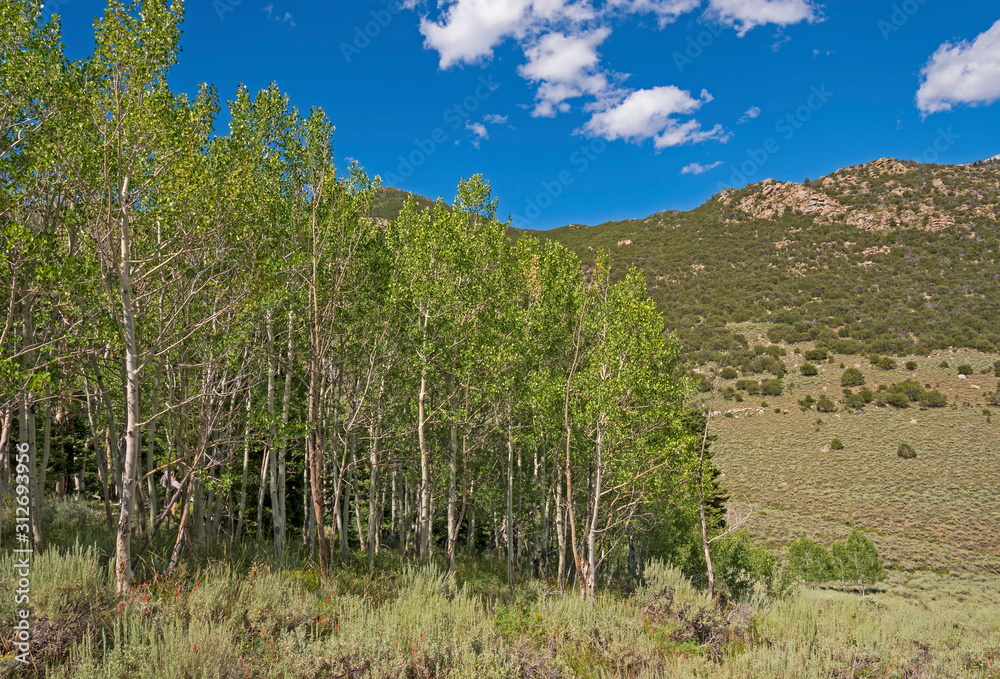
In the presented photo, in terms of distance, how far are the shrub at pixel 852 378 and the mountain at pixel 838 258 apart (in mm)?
6792

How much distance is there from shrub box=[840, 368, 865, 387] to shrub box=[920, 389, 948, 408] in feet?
19.5

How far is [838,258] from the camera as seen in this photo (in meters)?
80.7

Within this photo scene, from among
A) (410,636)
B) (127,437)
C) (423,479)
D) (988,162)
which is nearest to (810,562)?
(423,479)

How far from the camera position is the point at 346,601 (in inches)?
324

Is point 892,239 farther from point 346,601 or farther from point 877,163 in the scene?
point 346,601

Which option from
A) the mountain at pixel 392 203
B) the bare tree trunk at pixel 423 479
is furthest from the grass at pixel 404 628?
the mountain at pixel 392 203

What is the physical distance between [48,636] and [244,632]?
6.70ft

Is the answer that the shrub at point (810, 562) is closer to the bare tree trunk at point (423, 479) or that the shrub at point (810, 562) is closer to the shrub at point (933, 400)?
the bare tree trunk at point (423, 479)

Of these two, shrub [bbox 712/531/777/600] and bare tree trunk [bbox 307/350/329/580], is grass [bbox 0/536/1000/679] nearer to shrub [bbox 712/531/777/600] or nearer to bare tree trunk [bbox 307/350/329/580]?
bare tree trunk [bbox 307/350/329/580]

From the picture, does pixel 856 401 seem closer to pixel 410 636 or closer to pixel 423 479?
pixel 423 479

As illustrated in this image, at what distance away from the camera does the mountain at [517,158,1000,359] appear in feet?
210

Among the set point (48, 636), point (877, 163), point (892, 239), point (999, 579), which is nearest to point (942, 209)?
point (892, 239)

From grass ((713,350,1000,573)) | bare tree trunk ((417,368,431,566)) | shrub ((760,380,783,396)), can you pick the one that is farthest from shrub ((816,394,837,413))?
bare tree trunk ((417,368,431,566))

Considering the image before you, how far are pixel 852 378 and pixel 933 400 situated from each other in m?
7.50
